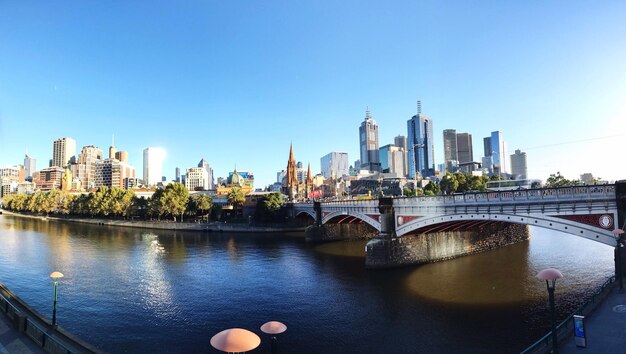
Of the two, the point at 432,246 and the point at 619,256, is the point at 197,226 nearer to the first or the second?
the point at 432,246

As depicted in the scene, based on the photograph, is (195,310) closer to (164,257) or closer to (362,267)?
(362,267)

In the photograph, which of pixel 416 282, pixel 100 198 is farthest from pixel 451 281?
pixel 100 198

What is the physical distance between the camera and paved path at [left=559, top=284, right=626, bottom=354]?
15.4 metres

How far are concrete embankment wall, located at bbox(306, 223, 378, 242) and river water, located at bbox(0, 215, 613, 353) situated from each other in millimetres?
17745

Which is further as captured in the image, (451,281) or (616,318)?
(451,281)

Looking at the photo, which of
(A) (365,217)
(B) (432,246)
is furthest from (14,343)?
(B) (432,246)

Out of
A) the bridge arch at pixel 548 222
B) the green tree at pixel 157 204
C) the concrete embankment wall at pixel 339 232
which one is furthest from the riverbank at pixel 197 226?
the bridge arch at pixel 548 222

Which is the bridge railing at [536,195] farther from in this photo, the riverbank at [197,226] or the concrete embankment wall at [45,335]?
the riverbank at [197,226]

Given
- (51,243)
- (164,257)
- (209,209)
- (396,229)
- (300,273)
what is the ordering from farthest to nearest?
1. (209,209)
2. (51,243)
3. (164,257)
4. (396,229)
5. (300,273)

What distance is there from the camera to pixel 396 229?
4553cm

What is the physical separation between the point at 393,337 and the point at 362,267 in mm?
22389

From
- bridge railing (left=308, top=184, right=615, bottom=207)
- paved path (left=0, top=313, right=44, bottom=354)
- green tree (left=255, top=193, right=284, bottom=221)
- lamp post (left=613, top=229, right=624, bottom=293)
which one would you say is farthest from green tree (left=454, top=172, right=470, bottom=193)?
paved path (left=0, top=313, right=44, bottom=354)

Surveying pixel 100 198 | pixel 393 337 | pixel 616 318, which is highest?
pixel 100 198

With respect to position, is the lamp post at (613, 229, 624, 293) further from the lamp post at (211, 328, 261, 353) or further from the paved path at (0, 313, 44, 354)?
the paved path at (0, 313, 44, 354)
